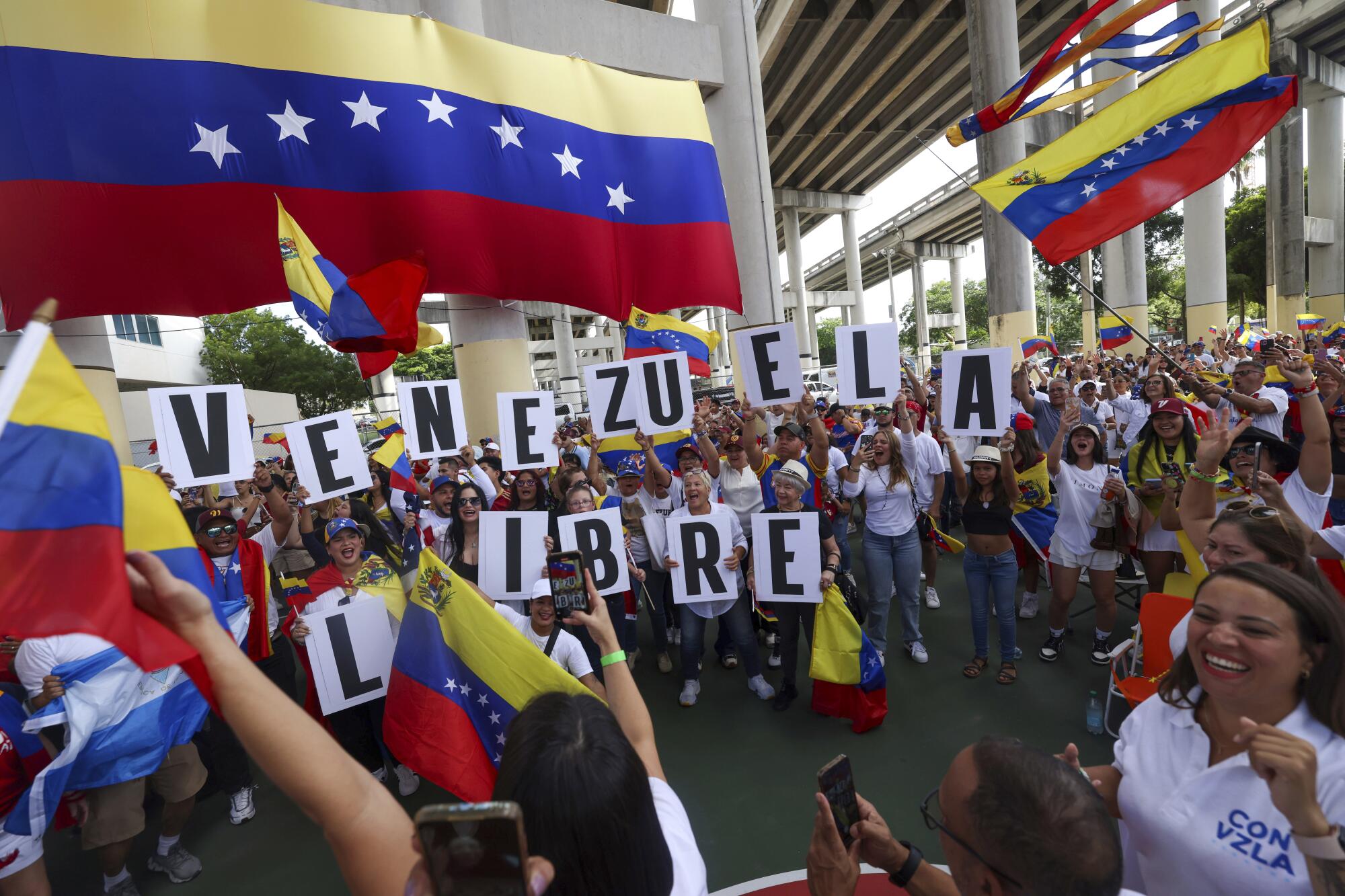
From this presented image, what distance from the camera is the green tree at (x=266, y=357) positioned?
30562 mm

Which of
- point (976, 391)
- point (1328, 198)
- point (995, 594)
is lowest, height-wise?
point (995, 594)

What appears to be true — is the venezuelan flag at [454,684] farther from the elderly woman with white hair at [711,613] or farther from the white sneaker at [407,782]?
the elderly woman with white hair at [711,613]

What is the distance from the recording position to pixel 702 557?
4.55 metres

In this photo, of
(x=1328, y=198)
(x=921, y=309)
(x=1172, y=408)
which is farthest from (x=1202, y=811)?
(x=921, y=309)

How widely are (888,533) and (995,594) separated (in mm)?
830

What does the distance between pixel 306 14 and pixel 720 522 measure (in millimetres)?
6225

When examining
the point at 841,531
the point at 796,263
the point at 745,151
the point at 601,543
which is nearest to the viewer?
the point at 601,543

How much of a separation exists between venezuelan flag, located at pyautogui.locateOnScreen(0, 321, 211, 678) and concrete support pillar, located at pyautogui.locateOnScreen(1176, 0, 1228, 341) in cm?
2833

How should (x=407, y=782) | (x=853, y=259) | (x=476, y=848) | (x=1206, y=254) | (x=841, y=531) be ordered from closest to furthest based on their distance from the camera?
(x=476, y=848) < (x=407, y=782) < (x=841, y=531) < (x=1206, y=254) < (x=853, y=259)

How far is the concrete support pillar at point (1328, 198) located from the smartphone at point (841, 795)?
3682 cm

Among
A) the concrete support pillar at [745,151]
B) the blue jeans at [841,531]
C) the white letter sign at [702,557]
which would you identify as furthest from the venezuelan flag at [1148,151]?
the concrete support pillar at [745,151]

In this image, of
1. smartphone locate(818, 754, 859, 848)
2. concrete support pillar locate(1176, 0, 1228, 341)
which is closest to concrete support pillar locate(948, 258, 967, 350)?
concrete support pillar locate(1176, 0, 1228, 341)

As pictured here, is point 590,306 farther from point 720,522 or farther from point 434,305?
point 434,305

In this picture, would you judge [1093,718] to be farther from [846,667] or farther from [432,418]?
[432,418]
